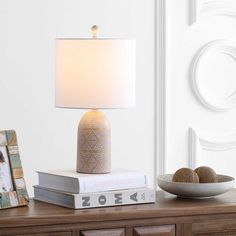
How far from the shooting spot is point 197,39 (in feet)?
12.6

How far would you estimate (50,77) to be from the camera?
3514 millimetres

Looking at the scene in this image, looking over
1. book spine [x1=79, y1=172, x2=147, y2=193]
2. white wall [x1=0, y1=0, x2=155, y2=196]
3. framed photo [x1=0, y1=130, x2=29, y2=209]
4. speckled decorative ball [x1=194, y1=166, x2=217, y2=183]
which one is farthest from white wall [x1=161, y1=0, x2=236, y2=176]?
framed photo [x1=0, y1=130, x2=29, y2=209]

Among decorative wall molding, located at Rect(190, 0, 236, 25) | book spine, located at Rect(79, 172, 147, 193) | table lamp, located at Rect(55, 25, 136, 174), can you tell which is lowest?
book spine, located at Rect(79, 172, 147, 193)

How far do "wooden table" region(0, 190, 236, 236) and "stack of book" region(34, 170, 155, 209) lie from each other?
31 mm

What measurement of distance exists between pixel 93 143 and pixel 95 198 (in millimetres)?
195

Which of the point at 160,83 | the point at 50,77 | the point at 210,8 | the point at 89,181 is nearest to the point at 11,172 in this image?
the point at 89,181

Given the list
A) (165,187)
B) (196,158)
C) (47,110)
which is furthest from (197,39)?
(165,187)

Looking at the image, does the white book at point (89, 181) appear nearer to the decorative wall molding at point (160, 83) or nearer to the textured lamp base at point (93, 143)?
the textured lamp base at point (93, 143)

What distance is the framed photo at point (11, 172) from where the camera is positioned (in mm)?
2445

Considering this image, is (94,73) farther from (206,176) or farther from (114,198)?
(206,176)

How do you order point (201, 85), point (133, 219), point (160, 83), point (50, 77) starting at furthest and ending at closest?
point (201, 85) → point (160, 83) → point (50, 77) → point (133, 219)

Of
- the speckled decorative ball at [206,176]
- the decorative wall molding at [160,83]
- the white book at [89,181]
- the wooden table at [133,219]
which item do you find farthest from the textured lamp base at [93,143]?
the decorative wall molding at [160,83]

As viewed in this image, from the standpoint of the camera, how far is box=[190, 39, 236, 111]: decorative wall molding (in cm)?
384

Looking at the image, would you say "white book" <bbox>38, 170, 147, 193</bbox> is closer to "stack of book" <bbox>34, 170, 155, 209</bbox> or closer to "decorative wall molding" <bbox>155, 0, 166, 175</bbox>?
"stack of book" <bbox>34, 170, 155, 209</bbox>
